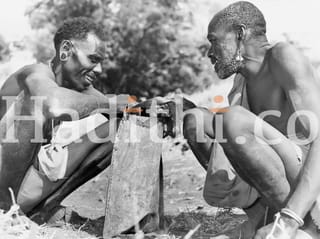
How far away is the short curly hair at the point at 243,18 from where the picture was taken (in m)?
3.18

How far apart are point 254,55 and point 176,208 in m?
1.64

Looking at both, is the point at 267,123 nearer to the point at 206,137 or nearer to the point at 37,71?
the point at 206,137

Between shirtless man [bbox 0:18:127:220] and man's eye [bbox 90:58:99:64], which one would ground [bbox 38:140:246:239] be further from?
man's eye [bbox 90:58:99:64]

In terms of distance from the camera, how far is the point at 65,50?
3979mm

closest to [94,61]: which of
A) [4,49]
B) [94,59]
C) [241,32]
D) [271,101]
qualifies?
[94,59]

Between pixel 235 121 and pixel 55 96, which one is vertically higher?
pixel 235 121

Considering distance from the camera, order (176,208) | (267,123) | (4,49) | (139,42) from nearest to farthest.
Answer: (267,123) → (176,208) → (139,42) → (4,49)

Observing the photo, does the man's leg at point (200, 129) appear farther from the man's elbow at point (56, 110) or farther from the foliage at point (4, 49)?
the foliage at point (4, 49)

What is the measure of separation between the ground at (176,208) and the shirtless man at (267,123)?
0.49 meters

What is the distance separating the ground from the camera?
3602 mm

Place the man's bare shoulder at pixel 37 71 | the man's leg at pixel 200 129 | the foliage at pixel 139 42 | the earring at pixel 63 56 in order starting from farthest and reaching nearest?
the foliage at pixel 139 42
the earring at pixel 63 56
the man's bare shoulder at pixel 37 71
the man's leg at pixel 200 129

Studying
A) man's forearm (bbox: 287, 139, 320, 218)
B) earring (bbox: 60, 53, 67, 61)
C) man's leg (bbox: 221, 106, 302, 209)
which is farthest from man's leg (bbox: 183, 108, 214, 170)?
earring (bbox: 60, 53, 67, 61)

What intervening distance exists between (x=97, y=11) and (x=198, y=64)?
1.67 m

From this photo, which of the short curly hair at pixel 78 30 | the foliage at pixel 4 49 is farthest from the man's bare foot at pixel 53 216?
the foliage at pixel 4 49
